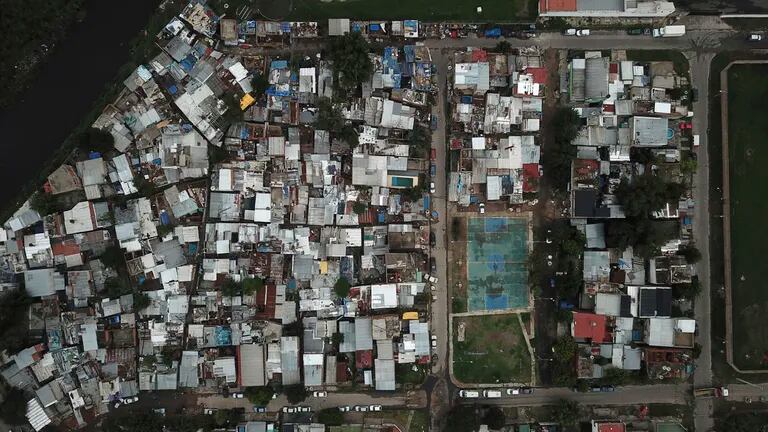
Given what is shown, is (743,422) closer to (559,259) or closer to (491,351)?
(559,259)

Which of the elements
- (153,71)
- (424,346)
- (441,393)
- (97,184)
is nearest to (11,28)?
(153,71)

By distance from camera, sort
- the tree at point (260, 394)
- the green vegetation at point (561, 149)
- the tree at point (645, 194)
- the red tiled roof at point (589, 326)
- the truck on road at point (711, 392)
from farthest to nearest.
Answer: the truck on road at point (711, 392) < the green vegetation at point (561, 149) < the red tiled roof at point (589, 326) < the tree at point (260, 394) < the tree at point (645, 194)

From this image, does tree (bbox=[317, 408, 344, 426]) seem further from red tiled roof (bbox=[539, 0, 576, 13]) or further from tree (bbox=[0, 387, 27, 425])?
red tiled roof (bbox=[539, 0, 576, 13])

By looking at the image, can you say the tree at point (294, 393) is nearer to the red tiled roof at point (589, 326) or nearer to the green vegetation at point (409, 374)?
the green vegetation at point (409, 374)

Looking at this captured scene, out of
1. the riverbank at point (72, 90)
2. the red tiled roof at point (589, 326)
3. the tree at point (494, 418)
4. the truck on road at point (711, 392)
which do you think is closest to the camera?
the tree at point (494, 418)

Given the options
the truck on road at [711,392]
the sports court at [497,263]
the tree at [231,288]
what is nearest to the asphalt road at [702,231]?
the truck on road at [711,392]

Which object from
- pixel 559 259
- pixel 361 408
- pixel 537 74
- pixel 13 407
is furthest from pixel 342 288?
pixel 13 407

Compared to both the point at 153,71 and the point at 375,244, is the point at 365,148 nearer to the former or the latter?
the point at 375,244
